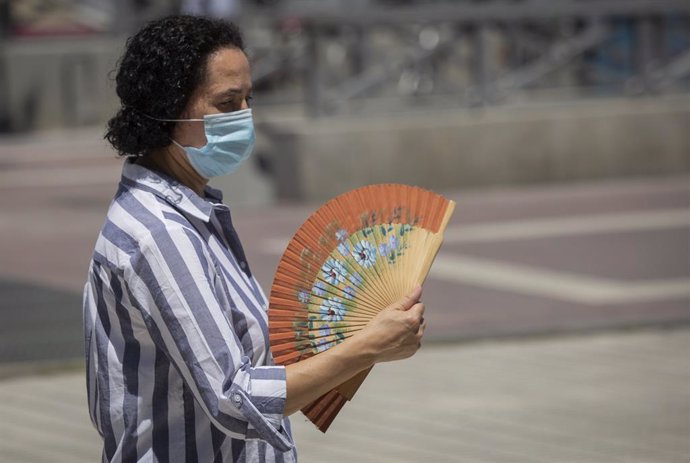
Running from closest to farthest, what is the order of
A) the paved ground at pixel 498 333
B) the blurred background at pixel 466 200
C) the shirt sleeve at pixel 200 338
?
1. the shirt sleeve at pixel 200 338
2. the paved ground at pixel 498 333
3. the blurred background at pixel 466 200

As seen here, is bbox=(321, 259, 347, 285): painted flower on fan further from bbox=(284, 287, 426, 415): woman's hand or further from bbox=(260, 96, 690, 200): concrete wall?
bbox=(260, 96, 690, 200): concrete wall

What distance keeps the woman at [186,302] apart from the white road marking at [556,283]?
20.5ft

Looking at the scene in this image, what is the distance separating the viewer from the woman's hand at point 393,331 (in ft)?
8.38

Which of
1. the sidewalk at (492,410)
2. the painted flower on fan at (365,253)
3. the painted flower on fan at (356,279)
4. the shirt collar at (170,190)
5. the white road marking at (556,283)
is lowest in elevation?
the white road marking at (556,283)

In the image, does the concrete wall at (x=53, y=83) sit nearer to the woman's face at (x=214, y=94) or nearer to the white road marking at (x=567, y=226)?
the white road marking at (x=567, y=226)

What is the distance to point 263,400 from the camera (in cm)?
249

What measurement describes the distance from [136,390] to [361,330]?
1.43ft

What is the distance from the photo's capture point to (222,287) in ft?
8.48

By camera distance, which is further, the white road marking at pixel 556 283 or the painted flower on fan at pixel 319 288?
the white road marking at pixel 556 283

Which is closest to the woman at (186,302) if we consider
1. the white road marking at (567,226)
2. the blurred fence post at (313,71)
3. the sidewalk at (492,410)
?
the sidewalk at (492,410)

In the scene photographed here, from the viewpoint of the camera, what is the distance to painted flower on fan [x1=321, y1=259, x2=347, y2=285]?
2.66 metres

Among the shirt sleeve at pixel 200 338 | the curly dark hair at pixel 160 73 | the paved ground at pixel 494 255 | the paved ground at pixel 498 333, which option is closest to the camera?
the shirt sleeve at pixel 200 338

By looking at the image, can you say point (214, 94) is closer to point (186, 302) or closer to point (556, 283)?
point (186, 302)

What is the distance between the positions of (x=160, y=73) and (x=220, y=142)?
174 millimetres
